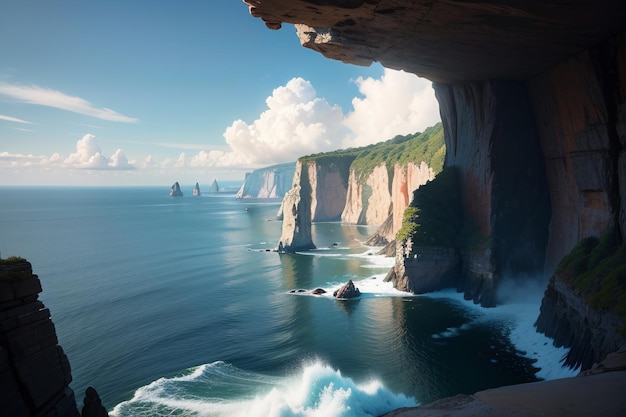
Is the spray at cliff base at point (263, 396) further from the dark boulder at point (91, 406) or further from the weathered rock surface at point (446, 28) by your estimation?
the weathered rock surface at point (446, 28)

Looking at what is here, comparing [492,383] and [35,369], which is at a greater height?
[35,369]

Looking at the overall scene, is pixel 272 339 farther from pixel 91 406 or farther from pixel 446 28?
pixel 446 28

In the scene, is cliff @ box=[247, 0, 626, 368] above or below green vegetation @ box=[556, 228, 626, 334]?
above

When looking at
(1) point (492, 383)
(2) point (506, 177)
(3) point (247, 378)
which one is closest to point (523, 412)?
(1) point (492, 383)

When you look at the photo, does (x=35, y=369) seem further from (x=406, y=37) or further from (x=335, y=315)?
(x=335, y=315)

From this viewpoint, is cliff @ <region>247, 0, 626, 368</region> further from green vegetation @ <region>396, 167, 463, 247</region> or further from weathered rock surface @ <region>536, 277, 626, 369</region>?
green vegetation @ <region>396, 167, 463, 247</region>

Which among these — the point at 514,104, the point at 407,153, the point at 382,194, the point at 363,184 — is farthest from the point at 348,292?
the point at 363,184

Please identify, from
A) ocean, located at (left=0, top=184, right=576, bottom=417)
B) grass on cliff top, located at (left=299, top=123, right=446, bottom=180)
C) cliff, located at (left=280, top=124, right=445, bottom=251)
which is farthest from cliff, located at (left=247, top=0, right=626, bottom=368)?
cliff, located at (left=280, top=124, right=445, bottom=251)
